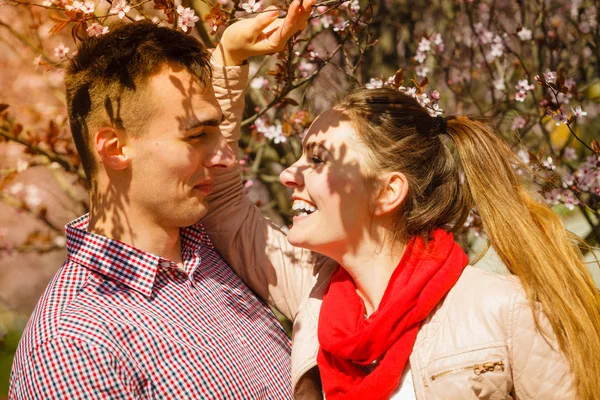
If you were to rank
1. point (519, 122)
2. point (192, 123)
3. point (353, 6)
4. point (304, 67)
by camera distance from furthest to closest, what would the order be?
point (519, 122), point (304, 67), point (353, 6), point (192, 123)

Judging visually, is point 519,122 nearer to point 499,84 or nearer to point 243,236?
point 499,84

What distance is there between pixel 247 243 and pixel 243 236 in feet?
0.11

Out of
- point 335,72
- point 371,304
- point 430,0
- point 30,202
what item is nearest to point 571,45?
point 430,0

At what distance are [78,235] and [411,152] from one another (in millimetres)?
1180

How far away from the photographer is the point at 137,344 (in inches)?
92.0

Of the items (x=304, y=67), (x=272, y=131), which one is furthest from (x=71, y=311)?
(x=304, y=67)

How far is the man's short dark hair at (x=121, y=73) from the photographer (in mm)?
2639

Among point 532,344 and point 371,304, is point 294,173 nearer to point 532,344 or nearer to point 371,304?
point 371,304

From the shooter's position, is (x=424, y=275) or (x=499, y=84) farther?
(x=499, y=84)

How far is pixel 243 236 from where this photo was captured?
3002 millimetres

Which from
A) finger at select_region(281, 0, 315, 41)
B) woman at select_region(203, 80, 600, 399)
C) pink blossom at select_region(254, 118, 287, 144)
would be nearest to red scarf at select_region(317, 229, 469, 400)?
woman at select_region(203, 80, 600, 399)

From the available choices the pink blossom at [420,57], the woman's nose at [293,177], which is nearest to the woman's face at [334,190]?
the woman's nose at [293,177]

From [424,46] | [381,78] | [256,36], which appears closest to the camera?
[256,36]

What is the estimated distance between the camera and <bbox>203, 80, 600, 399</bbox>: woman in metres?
2.33
